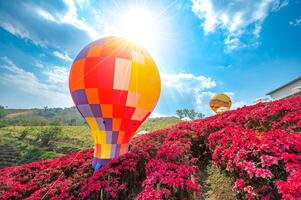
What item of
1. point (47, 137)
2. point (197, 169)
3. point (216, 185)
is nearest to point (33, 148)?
point (47, 137)

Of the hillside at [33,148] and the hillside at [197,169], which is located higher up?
the hillside at [197,169]

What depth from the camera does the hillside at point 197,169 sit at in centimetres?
384

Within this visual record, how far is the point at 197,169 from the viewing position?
6.56 metres

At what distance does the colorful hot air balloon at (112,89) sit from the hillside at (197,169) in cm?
110

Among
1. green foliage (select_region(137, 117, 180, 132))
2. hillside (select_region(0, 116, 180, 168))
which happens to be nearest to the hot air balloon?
green foliage (select_region(137, 117, 180, 132))

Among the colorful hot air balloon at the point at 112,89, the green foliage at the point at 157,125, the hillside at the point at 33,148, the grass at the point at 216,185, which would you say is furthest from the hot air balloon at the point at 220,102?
the hillside at the point at 33,148

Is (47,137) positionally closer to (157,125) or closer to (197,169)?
(157,125)

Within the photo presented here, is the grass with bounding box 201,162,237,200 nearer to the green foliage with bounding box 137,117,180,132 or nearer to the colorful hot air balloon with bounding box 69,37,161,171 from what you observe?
the colorful hot air balloon with bounding box 69,37,161,171

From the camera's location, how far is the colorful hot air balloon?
6980 mm

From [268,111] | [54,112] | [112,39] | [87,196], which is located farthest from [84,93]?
[54,112]

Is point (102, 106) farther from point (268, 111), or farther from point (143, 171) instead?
point (268, 111)

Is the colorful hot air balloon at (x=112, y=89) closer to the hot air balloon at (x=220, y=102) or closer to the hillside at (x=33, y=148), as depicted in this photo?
the hot air balloon at (x=220, y=102)

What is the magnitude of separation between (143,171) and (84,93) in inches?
165

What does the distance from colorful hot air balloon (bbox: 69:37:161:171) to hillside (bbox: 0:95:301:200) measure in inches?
43.2
